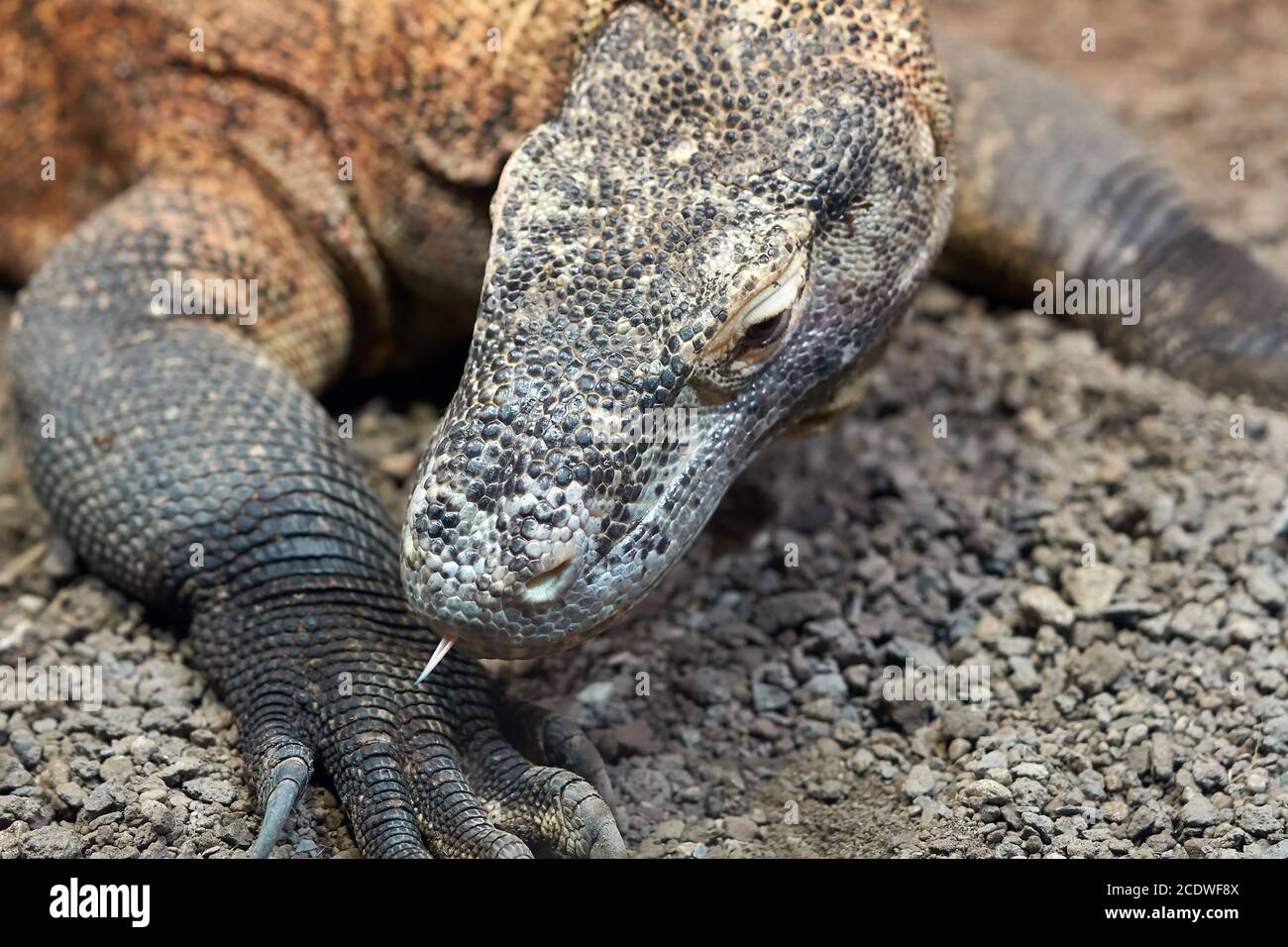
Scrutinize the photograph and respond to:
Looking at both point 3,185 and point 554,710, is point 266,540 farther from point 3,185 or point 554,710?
point 3,185

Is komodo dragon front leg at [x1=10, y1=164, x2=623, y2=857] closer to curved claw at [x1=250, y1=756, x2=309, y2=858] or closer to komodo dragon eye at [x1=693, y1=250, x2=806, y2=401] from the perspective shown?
curved claw at [x1=250, y1=756, x2=309, y2=858]

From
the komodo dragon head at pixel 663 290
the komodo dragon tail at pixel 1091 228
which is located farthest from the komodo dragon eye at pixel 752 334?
the komodo dragon tail at pixel 1091 228

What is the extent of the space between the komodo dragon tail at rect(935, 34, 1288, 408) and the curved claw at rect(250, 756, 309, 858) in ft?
10.8

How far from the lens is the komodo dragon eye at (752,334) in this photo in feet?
10.7

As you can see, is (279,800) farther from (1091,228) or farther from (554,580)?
(1091,228)

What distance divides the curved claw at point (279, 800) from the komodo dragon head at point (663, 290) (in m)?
0.58

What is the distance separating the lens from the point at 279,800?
10.6 ft

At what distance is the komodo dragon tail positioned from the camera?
5.03 metres

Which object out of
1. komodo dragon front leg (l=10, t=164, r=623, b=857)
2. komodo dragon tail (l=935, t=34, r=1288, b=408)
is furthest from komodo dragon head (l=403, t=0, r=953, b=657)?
komodo dragon tail (l=935, t=34, r=1288, b=408)

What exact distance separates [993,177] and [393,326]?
92.8 inches

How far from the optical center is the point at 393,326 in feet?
16.3

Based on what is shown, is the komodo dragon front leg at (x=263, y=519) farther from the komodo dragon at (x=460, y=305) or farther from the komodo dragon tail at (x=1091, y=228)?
the komodo dragon tail at (x=1091, y=228)

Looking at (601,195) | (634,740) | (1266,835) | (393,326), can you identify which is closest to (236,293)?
(393,326)

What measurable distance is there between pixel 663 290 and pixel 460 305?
1661 millimetres
